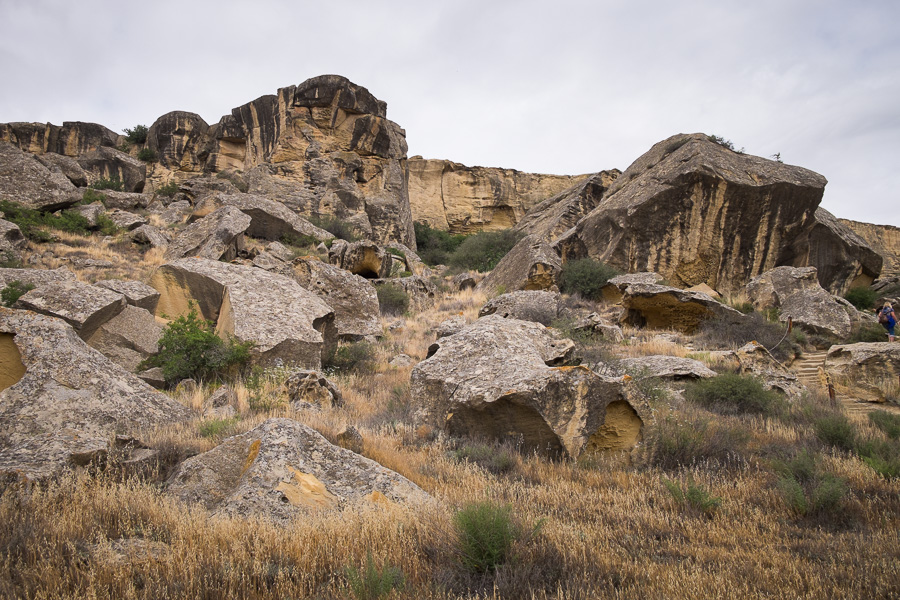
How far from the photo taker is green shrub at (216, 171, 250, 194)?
1082 inches

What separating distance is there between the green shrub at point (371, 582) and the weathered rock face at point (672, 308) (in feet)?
40.2

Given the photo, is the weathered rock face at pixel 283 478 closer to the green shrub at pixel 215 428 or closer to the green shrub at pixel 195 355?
the green shrub at pixel 215 428

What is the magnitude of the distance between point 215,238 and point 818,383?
49.0ft

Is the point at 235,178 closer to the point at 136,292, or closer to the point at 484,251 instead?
the point at 484,251

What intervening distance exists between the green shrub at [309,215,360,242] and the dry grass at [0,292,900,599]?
64.2 feet

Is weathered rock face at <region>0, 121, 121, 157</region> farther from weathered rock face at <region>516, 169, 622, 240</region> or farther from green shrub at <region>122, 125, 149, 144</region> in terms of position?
weathered rock face at <region>516, 169, 622, 240</region>

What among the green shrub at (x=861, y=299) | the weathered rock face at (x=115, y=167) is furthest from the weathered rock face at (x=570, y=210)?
the weathered rock face at (x=115, y=167)

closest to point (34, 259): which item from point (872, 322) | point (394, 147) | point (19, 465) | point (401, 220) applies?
point (19, 465)

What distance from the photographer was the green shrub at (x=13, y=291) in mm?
7121

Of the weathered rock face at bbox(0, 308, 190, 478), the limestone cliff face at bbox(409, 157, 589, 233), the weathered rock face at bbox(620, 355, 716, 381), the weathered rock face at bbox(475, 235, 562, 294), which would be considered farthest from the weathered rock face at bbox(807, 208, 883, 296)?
the limestone cliff face at bbox(409, 157, 589, 233)

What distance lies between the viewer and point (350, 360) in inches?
355

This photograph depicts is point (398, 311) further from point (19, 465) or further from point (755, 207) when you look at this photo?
point (755, 207)

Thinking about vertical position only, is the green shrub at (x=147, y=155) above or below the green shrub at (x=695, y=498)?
above

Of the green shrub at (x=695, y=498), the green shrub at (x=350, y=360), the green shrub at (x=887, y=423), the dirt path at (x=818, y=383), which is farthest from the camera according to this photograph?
the green shrub at (x=350, y=360)
